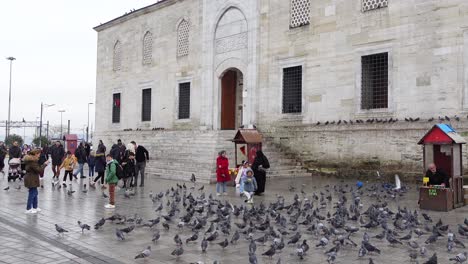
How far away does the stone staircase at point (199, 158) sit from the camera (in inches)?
693

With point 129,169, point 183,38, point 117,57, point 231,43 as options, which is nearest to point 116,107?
point 117,57

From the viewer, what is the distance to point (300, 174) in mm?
18344

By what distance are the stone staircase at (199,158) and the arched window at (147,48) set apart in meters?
9.17

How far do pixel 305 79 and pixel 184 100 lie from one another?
904 cm

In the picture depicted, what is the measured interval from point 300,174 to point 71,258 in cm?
1297

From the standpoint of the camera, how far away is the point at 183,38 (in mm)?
26234

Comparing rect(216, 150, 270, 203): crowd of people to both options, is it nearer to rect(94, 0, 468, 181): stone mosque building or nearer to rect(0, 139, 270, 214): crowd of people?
rect(0, 139, 270, 214): crowd of people

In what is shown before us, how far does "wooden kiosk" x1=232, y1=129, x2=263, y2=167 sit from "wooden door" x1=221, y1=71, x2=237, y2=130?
799 cm

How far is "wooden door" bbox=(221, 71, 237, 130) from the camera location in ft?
78.4

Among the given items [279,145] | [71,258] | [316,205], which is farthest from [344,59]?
[71,258]

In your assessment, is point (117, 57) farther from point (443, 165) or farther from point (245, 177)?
point (443, 165)

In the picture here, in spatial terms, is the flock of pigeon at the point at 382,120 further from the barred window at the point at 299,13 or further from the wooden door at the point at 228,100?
the wooden door at the point at 228,100

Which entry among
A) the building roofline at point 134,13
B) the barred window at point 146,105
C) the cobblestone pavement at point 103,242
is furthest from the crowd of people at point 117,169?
the building roofline at point 134,13

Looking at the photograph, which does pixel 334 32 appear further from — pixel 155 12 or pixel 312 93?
pixel 155 12
